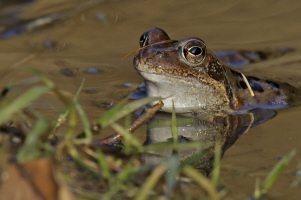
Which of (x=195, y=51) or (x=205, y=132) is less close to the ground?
(x=195, y=51)

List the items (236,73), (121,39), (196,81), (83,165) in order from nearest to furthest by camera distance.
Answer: (83,165) < (196,81) < (236,73) < (121,39)

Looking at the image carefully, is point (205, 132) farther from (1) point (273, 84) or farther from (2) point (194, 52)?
(1) point (273, 84)

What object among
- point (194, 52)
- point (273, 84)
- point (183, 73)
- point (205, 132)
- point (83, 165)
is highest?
point (83, 165)

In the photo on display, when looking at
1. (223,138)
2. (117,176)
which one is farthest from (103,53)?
(117,176)

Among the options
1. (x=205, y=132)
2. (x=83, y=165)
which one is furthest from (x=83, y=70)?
(x=83, y=165)

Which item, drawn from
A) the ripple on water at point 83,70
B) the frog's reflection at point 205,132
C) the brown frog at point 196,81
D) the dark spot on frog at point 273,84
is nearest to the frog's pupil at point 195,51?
the brown frog at point 196,81

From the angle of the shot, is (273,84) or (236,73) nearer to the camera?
(236,73)

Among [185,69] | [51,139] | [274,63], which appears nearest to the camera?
[51,139]

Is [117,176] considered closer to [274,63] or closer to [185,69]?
[185,69]
